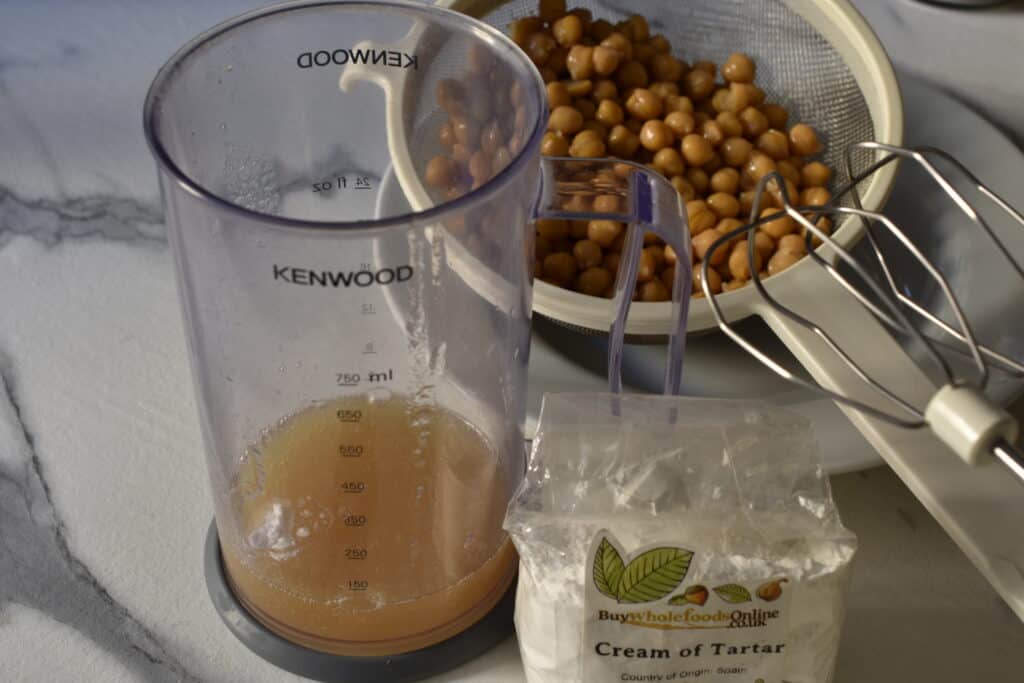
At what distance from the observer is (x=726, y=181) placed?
2.61 feet

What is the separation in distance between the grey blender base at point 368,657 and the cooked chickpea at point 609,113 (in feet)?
1.16

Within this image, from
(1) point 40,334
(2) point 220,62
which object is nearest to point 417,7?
(2) point 220,62

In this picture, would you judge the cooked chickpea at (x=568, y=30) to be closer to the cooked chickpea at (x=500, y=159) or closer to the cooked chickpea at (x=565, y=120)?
the cooked chickpea at (x=565, y=120)

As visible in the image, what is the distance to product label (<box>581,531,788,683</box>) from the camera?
0.48 m

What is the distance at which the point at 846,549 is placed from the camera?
0.48 meters

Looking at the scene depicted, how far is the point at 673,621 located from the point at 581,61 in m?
0.44

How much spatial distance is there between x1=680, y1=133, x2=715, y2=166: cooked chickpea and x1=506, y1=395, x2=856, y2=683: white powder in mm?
301

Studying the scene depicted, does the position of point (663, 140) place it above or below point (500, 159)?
below

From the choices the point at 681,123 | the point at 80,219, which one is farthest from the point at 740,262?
the point at 80,219

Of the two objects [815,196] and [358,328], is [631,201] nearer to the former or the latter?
[358,328]

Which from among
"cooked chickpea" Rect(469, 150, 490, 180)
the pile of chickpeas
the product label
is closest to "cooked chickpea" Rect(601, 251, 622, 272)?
the pile of chickpeas

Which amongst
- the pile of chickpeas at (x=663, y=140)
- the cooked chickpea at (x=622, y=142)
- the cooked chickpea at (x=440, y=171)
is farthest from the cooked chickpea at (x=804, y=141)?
the cooked chickpea at (x=440, y=171)

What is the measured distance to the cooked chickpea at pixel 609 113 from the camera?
31.9 inches

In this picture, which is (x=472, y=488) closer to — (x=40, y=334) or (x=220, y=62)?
(x=220, y=62)
